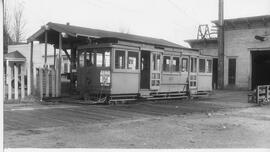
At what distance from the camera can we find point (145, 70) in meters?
15.3

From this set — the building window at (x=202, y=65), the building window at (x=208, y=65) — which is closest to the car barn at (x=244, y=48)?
the building window at (x=208, y=65)

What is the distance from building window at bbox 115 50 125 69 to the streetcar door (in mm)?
1854

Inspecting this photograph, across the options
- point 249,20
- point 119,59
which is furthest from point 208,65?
point 249,20

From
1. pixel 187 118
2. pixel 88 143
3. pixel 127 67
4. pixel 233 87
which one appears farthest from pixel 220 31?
pixel 88 143

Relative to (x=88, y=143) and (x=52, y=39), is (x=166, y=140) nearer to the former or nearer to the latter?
(x=88, y=143)

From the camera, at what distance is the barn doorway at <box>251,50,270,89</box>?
26972mm

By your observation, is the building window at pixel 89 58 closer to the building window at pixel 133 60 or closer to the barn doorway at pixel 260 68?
the building window at pixel 133 60

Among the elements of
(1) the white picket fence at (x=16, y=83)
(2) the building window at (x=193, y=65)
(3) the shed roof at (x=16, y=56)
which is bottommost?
(1) the white picket fence at (x=16, y=83)

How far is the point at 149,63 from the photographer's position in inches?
596

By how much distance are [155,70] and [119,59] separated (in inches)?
92.6

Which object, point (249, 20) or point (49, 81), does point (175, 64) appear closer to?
point (49, 81)

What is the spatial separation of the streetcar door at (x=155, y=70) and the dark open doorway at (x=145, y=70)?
16 centimetres

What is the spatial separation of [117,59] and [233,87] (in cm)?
1573

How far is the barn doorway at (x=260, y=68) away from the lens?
27.0m
